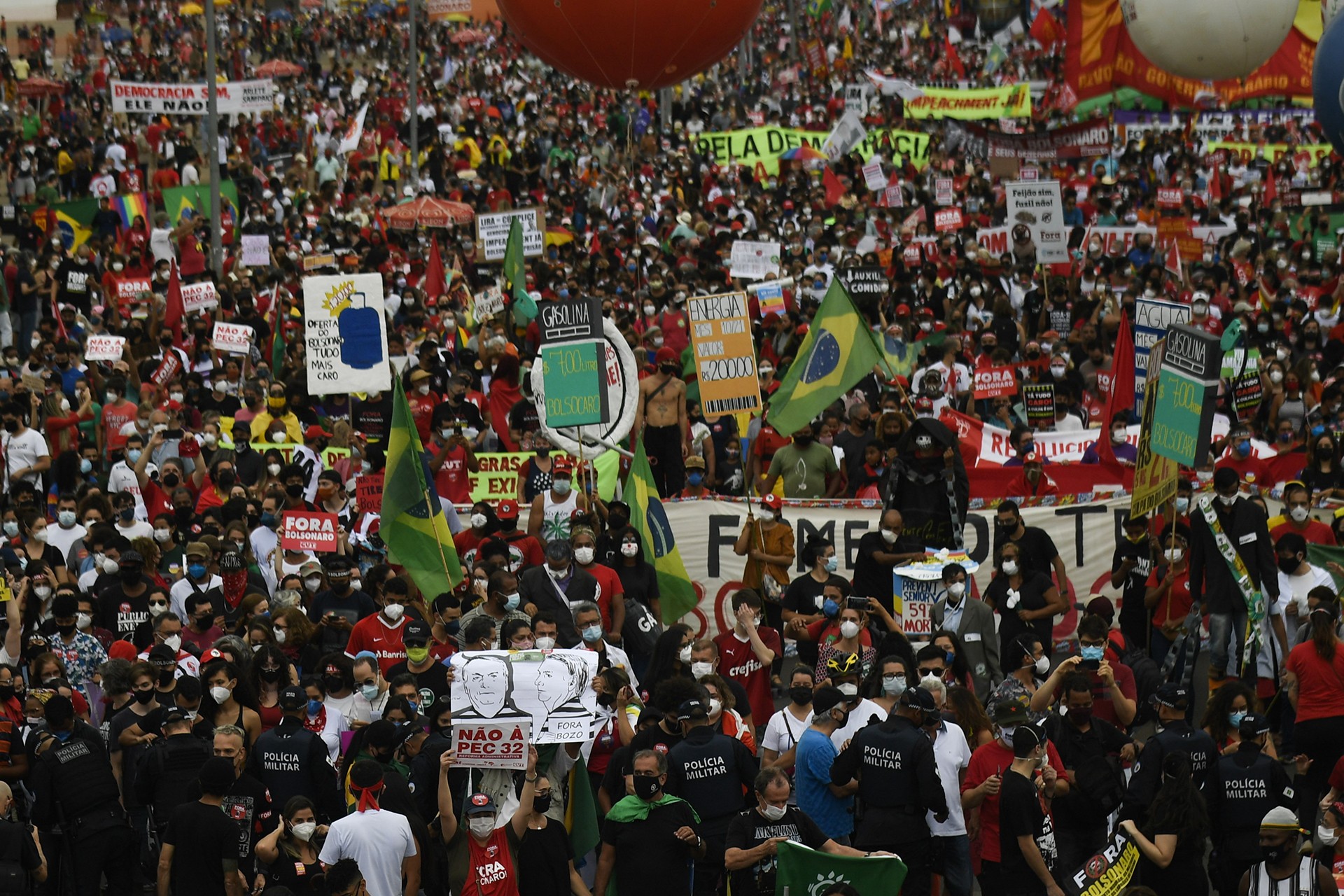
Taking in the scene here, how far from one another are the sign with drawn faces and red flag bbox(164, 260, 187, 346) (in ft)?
41.3

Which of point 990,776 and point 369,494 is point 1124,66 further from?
point 990,776

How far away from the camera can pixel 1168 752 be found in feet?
32.6

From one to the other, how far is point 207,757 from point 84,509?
495 centimetres

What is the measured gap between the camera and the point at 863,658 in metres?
12.1

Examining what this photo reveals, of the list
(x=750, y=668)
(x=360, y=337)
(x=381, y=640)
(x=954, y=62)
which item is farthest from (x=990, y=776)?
(x=954, y=62)

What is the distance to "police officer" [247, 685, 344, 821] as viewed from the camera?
10367mm

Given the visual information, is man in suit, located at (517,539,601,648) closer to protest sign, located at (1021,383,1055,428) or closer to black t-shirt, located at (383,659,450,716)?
black t-shirt, located at (383,659,450,716)

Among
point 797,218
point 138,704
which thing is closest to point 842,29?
point 797,218

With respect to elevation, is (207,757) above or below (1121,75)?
below

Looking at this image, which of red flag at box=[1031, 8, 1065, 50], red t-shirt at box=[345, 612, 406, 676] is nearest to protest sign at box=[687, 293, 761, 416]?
red t-shirt at box=[345, 612, 406, 676]

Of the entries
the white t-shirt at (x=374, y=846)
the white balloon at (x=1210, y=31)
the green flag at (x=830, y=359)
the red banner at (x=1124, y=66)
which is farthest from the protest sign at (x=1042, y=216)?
the white t-shirt at (x=374, y=846)

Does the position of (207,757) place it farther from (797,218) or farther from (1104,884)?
(797,218)

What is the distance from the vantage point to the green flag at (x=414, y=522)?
14.1 meters

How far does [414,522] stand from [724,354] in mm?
3180
